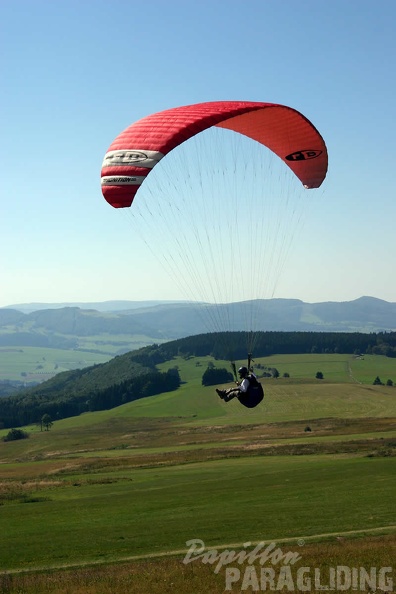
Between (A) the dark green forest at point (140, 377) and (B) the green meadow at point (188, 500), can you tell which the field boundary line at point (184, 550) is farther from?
(A) the dark green forest at point (140, 377)

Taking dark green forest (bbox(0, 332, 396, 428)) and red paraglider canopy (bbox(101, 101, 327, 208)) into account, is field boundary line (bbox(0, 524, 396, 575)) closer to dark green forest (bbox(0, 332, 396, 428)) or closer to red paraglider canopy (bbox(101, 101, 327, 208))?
red paraglider canopy (bbox(101, 101, 327, 208))

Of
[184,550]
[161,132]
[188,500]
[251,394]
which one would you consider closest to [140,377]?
[188,500]

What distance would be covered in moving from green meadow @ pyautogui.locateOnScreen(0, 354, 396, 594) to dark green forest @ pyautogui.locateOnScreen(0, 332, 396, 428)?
43979mm

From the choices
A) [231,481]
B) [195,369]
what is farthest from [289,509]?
[195,369]

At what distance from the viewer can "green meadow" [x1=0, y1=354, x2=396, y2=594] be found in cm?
2548

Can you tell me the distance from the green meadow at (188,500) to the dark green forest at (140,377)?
4398 centimetres

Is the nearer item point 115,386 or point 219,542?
point 219,542

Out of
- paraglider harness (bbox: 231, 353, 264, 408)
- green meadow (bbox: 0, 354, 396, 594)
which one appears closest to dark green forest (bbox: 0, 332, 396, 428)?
green meadow (bbox: 0, 354, 396, 594)

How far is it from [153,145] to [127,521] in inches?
818

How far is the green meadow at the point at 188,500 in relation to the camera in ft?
83.6

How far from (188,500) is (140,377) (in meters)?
107

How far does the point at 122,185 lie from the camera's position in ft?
74.2

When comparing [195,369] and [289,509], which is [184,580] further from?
[195,369]

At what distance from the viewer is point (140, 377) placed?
14525 cm
